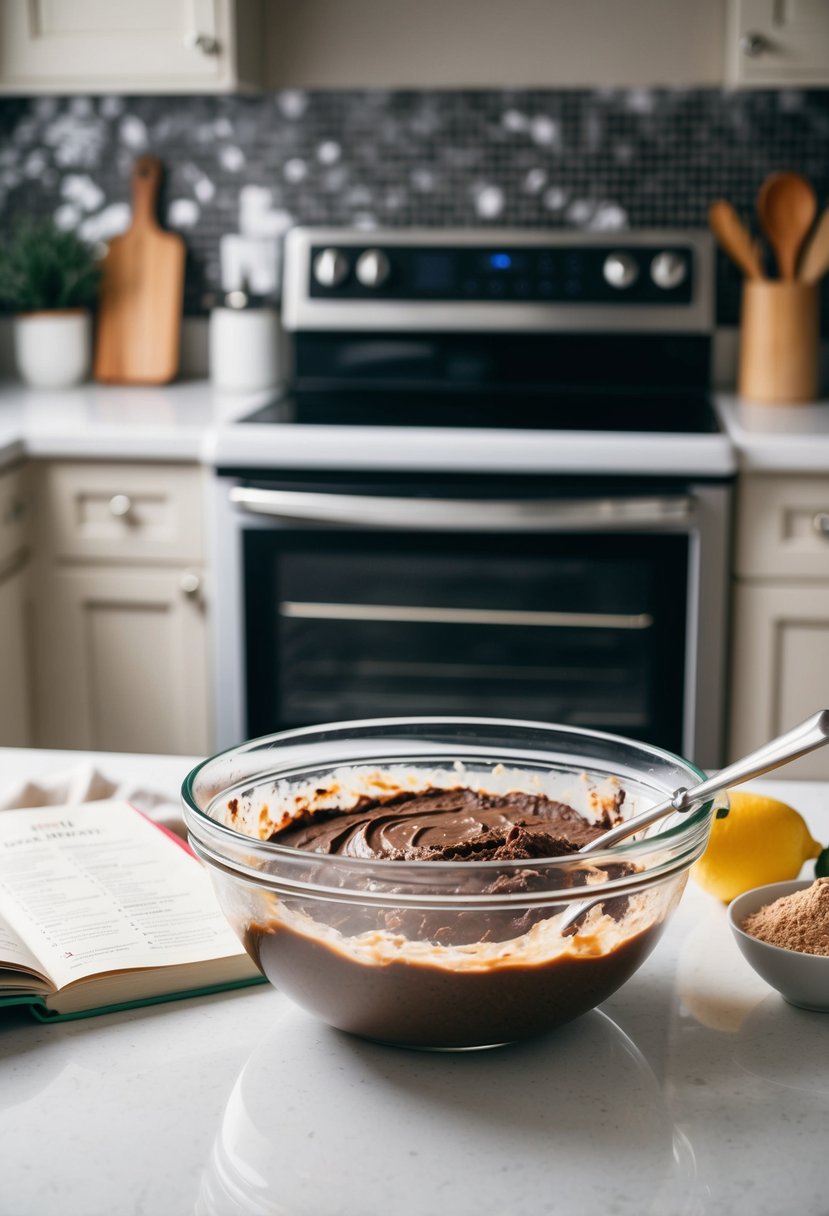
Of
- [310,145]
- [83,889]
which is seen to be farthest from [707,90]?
[83,889]

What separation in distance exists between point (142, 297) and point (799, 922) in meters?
2.51

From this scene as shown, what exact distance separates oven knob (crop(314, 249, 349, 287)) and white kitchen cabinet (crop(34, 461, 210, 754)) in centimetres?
62

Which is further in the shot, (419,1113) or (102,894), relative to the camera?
(102,894)

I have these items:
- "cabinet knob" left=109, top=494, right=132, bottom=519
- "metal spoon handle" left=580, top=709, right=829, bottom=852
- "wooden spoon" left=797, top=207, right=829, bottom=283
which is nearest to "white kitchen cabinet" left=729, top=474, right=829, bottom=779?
"wooden spoon" left=797, top=207, right=829, bottom=283

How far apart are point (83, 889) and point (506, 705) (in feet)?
4.83

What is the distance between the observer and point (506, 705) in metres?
2.34

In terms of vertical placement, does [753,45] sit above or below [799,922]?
above

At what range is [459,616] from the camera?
7.61 feet

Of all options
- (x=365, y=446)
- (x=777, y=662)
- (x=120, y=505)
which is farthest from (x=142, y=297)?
(x=777, y=662)

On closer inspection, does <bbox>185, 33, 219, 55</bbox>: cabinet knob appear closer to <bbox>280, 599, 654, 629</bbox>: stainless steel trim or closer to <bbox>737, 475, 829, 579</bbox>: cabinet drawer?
<bbox>280, 599, 654, 629</bbox>: stainless steel trim

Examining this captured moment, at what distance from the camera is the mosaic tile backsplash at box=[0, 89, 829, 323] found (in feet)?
9.24

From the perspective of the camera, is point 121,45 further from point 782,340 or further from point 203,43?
point 782,340

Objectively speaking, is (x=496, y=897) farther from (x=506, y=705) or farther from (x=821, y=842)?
(x=506, y=705)

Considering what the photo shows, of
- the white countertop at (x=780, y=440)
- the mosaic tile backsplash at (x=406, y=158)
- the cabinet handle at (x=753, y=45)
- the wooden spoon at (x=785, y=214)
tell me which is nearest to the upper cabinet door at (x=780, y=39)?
the cabinet handle at (x=753, y=45)
